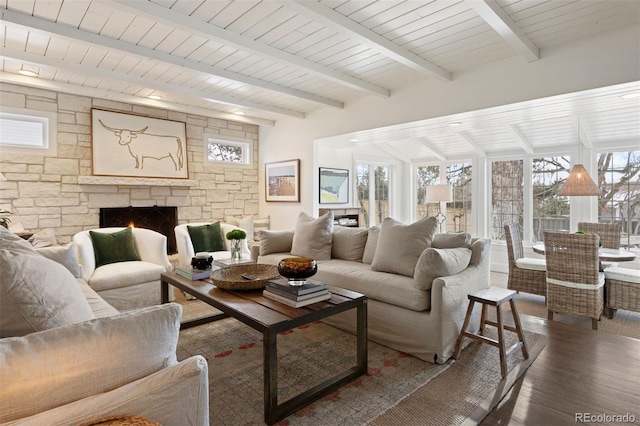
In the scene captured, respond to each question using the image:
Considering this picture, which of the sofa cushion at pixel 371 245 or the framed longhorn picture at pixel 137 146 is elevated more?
the framed longhorn picture at pixel 137 146

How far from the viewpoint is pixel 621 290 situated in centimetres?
325

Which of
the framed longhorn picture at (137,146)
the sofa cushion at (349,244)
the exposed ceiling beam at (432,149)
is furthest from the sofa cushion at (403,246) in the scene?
the framed longhorn picture at (137,146)

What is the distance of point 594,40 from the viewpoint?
2773 mm

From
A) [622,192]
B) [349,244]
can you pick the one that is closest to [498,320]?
[349,244]

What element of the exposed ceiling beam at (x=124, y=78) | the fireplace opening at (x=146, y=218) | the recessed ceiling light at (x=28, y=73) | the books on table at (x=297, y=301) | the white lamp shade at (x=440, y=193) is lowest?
the books on table at (x=297, y=301)

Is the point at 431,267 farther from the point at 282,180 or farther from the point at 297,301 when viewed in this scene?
the point at 282,180

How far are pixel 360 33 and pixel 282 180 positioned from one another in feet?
10.6

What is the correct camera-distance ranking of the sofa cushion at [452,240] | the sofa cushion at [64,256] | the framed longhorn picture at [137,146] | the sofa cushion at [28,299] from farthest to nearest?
the framed longhorn picture at [137,146], the sofa cushion at [452,240], the sofa cushion at [64,256], the sofa cushion at [28,299]

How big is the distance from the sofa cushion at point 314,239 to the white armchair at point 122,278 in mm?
1507

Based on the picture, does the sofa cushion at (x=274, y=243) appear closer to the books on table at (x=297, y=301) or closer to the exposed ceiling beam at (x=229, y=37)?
the books on table at (x=297, y=301)

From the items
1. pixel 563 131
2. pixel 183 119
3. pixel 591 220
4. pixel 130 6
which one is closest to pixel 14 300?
pixel 130 6

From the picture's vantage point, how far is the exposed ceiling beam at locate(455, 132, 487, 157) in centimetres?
524

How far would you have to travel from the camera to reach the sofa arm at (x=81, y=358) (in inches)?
33.9

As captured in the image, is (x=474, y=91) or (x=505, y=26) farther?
(x=474, y=91)
